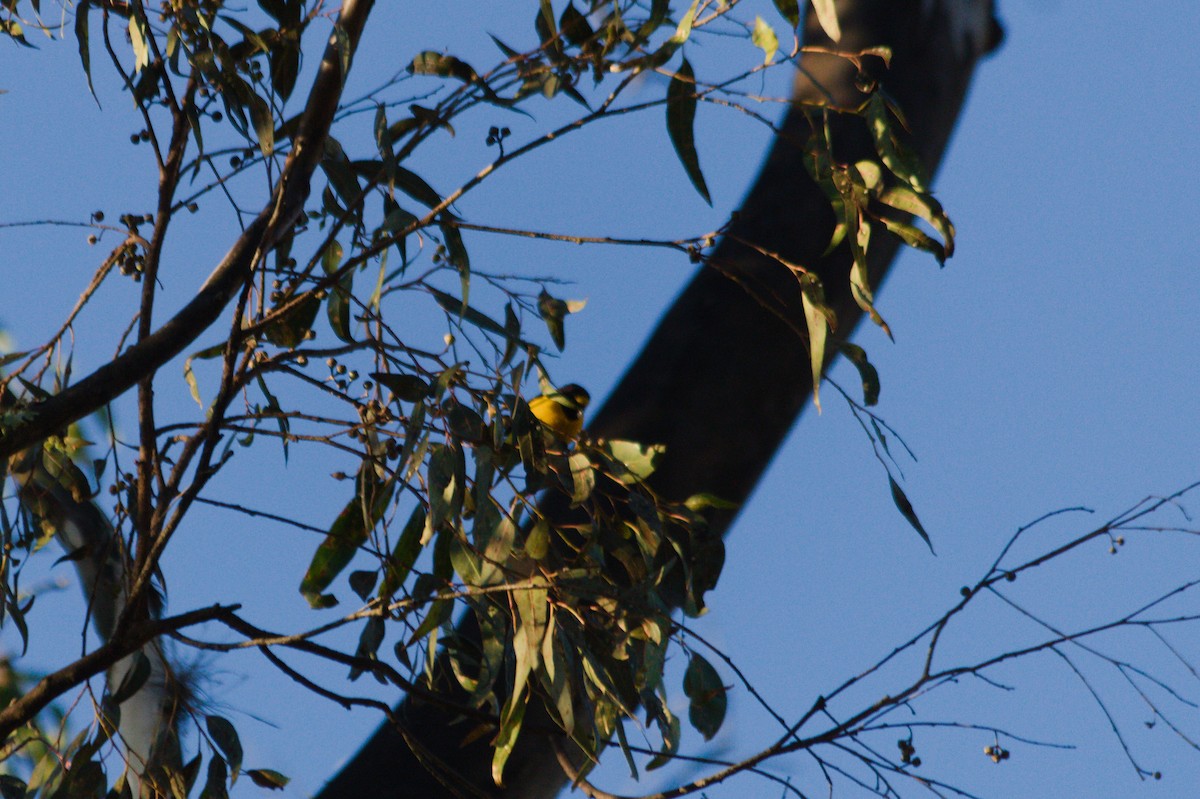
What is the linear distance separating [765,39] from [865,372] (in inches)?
12.9

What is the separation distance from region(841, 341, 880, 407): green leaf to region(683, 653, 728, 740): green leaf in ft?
1.09

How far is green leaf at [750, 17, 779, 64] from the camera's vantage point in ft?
3.56

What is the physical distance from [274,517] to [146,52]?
518mm

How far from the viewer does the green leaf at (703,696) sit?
4.08 feet

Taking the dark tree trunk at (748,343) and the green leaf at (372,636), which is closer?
the green leaf at (372,636)

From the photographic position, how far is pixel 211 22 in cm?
125

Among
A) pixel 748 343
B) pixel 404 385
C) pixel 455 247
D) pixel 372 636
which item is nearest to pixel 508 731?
pixel 372 636

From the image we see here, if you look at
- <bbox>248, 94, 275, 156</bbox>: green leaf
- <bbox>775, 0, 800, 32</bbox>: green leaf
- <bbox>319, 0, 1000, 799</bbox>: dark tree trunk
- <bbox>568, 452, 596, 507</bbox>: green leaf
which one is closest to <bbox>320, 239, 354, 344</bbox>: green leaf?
<bbox>248, 94, 275, 156</bbox>: green leaf

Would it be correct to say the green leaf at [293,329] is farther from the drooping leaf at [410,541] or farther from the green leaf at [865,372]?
the green leaf at [865,372]

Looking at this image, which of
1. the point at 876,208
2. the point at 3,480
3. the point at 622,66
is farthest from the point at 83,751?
the point at 876,208

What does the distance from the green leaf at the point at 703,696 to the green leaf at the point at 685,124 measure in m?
0.49

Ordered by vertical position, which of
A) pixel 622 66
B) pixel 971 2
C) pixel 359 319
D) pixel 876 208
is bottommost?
pixel 359 319

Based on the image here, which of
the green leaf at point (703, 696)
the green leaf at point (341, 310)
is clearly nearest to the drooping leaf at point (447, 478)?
the green leaf at point (341, 310)

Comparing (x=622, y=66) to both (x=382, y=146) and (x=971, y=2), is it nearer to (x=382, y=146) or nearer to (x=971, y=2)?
(x=382, y=146)
